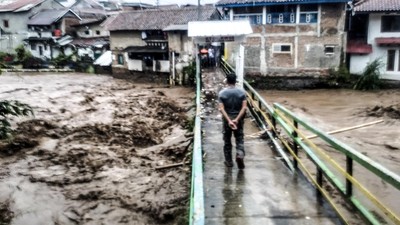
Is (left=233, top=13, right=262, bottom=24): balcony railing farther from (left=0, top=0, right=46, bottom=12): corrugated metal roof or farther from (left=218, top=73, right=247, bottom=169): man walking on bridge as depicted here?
(left=0, top=0, right=46, bottom=12): corrugated metal roof

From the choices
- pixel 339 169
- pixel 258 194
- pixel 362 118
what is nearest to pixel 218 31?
pixel 362 118

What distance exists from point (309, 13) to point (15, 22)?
38.8 meters

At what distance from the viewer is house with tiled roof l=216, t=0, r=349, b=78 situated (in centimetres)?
2612

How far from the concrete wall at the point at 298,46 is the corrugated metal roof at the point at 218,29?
37.4 ft

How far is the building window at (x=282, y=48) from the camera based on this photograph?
27219 millimetres

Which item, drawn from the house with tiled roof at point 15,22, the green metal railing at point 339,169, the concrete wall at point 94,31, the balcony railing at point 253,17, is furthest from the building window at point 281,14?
the house with tiled roof at point 15,22

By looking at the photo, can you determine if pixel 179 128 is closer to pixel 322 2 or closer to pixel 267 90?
pixel 267 90

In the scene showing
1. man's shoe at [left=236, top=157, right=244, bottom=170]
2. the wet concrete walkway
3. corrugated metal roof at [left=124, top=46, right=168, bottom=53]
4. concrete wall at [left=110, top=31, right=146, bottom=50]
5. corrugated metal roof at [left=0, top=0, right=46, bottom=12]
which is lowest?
the wet concrete walkway

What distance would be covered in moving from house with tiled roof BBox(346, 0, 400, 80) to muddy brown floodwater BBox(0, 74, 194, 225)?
462 inches

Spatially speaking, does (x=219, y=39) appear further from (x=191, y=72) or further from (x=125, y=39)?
(x=125, y=39)

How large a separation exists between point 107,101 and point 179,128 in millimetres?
10087

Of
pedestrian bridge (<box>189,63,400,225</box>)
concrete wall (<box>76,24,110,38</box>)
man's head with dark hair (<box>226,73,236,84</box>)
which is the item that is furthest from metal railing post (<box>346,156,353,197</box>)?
concrete wall (<box>76,24,110,38</box>)

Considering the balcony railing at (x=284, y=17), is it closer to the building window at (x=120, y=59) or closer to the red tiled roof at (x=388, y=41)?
the red tiled roof at (x=388, y=41)

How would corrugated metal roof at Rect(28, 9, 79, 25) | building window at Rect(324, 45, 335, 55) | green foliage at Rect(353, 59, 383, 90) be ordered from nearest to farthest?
green foliage at Rect(353, 59, 383, 90)
building window at Rect(324, 45, 335, 55)
corrugated metal roof at Rect(28, 9, 79, 25)
